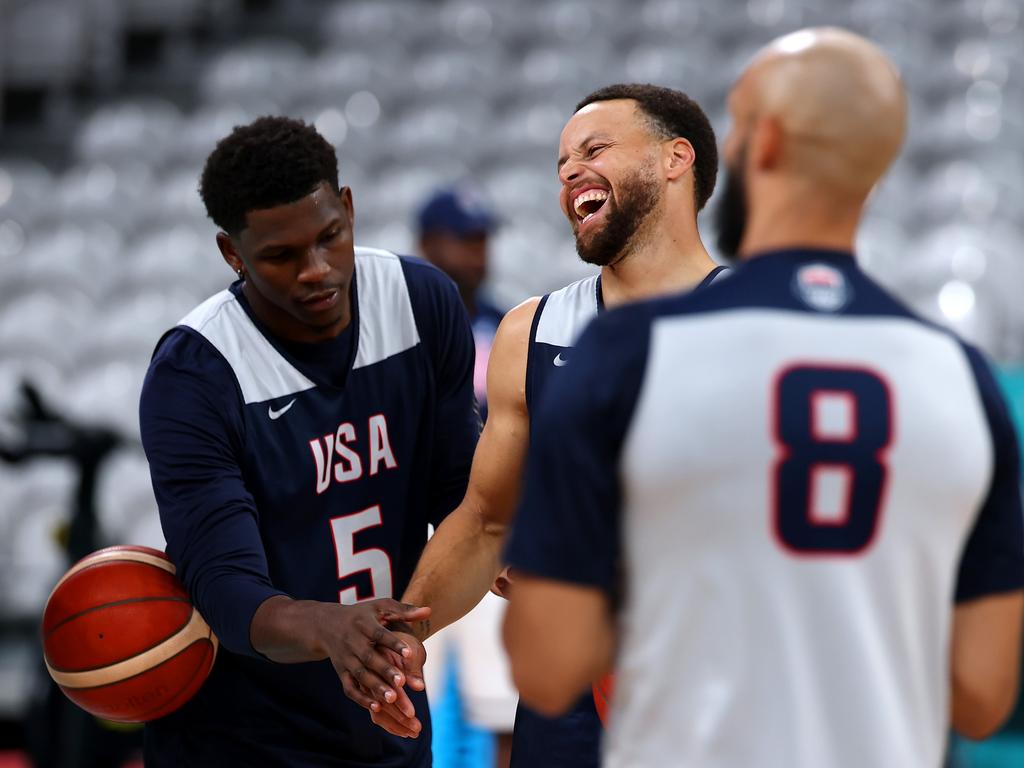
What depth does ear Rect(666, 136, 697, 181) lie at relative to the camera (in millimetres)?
2912

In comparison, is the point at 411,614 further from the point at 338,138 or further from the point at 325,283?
the point at 338,138

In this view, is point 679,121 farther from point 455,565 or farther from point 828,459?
point 828,459

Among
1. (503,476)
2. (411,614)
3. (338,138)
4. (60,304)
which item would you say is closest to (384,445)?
(503,476)

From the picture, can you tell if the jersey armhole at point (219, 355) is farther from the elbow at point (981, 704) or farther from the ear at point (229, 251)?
the elbow at point (981, 704)

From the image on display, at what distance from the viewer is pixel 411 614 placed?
8.61 ft

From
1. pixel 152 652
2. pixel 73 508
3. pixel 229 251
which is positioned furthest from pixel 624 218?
pixel 73 508

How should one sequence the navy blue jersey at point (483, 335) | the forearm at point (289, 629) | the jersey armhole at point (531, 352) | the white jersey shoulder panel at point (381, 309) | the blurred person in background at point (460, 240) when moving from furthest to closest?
the blurred person in background at point (460, 240), the navy blue jersey at point (483, 335), the white jersey shoulder panel at point (381, 309), the jersey armhole at point (531, 352), the forearm at point (289, 629)

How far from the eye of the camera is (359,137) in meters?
9.40

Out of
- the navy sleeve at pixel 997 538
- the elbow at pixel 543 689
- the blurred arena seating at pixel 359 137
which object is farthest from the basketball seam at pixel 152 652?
the blurred arena seating at pixel 359 137

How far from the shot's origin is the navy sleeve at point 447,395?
320 cm

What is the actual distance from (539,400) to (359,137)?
691cm

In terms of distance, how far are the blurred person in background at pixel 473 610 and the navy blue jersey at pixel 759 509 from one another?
9.16ft

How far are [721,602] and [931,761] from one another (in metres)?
0.37

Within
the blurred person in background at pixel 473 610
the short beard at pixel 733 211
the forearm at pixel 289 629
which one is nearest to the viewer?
the short beard at pixel 733 211
